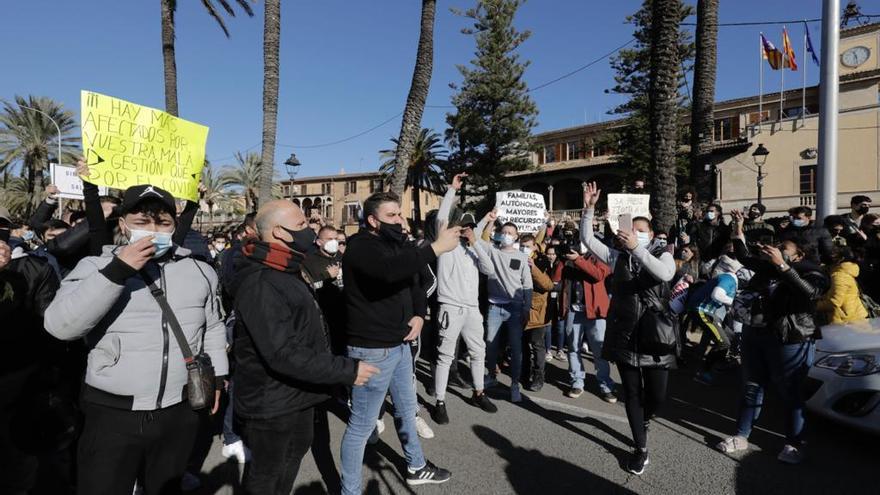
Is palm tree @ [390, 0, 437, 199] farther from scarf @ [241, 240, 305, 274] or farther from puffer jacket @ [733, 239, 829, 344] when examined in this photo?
scarf @ [241, 240, 305, 274]

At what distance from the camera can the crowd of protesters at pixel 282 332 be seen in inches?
88.7

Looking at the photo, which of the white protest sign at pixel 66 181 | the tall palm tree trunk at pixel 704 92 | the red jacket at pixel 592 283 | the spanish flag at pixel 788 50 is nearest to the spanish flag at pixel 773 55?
the spanish flag at pixel 788 50

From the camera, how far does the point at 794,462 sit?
3.85 meters

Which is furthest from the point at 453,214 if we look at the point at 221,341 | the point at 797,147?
the point at 797,147

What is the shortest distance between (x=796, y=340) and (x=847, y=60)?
40986 millimetres

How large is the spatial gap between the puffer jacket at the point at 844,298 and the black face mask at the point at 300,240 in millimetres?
5105

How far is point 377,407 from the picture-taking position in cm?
316

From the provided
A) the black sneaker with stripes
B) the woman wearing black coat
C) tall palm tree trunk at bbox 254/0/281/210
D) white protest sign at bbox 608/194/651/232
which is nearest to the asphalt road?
the black sneaker with stripes

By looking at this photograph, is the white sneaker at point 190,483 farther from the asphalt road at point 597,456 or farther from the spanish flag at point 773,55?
the spanish flag at point 773,55

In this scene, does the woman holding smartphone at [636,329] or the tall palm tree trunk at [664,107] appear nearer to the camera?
the woman holding smartphone at [636,329]

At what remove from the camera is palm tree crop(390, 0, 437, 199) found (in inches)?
498

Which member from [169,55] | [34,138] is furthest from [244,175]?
[169,55]

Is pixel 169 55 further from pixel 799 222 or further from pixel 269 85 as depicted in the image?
pixel 799 222

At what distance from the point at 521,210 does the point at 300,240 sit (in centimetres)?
641
